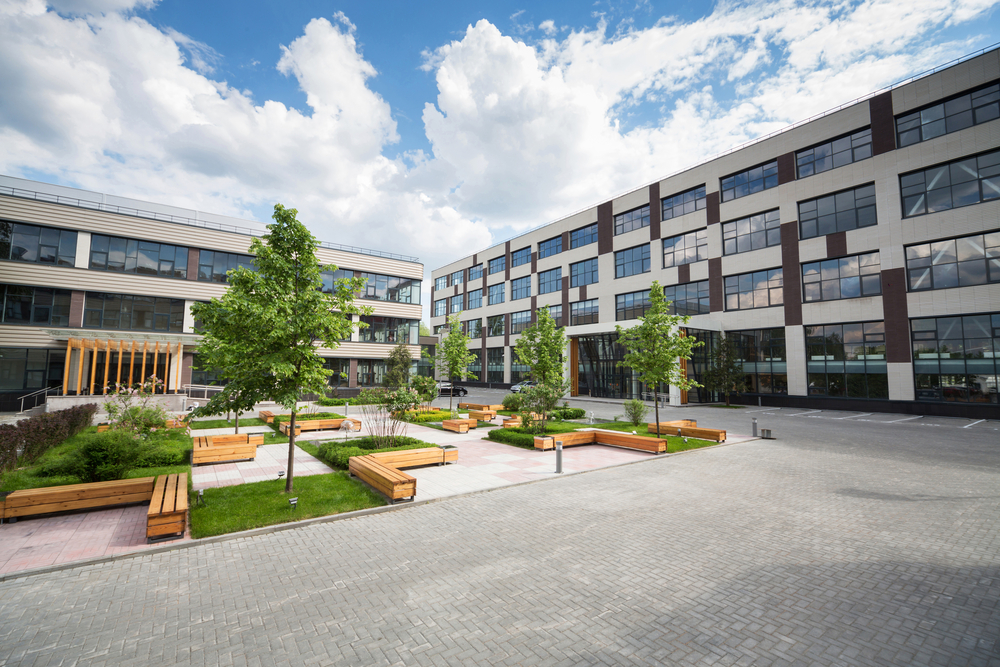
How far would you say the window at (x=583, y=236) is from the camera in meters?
48.5

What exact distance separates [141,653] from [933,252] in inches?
1505

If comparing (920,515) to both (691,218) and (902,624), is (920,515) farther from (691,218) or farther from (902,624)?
(691,218)

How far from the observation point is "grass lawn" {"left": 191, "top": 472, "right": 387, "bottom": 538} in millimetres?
7618

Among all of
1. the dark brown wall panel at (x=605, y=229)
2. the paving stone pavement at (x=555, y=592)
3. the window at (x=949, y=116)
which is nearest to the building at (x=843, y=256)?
the window at (x=949, y=116)

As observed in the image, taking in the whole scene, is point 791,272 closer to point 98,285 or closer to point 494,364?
point 494,364

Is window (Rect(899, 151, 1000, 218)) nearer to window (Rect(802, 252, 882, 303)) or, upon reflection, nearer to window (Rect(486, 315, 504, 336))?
window (Rect(802, 252, 882, 303))

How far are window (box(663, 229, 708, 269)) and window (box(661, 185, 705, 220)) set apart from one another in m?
2.16

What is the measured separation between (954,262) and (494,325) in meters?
46.3

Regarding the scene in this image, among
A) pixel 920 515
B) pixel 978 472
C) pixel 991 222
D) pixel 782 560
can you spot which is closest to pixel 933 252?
pixel 991 222

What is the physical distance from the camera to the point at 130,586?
5543mm

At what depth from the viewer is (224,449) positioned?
42.2 feet

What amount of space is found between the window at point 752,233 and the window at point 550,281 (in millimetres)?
19882

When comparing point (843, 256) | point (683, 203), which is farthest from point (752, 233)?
point (683, 203)

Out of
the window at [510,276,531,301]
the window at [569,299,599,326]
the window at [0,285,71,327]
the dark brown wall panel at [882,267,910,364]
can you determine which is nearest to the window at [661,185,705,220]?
the window at [569,299,599,326]
